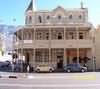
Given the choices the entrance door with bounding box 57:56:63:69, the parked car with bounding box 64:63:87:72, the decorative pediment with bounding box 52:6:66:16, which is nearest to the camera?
the parked car with bounding box 64:63:87:72

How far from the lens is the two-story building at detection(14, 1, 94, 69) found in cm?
5534

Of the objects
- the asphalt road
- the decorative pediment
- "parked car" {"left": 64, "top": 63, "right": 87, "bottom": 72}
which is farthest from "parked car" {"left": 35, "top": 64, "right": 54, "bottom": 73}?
the asphalt road

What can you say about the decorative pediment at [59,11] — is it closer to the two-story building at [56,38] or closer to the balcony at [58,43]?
the two-story building at [56,38]

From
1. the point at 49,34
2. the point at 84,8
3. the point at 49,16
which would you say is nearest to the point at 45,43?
the point at 49,34

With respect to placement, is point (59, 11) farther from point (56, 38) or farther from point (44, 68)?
point (44, 68)

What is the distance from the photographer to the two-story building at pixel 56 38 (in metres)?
55.3

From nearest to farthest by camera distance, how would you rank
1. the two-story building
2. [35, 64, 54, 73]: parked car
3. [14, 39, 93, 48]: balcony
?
1. [35, 64, 54, 73]: parked car
2. [14, 39, 93, 48]: balcony
3. the two-story building

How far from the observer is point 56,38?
5816 centimetres

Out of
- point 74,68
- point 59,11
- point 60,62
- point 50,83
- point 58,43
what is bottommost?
A: point 50,83

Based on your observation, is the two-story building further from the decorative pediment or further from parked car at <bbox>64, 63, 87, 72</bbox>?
parked car at <bbox>64, 63, 87, 72</bbox>

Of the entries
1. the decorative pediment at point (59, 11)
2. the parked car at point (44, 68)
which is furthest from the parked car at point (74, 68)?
the decorative pediment at point (59, 11)

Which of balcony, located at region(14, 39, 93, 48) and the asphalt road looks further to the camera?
balcony, located at region(14, 39, 93, 48)

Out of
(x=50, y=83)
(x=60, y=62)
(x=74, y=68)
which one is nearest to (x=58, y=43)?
(x=60, y=62)

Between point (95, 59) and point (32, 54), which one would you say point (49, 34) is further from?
point (95, 59)
